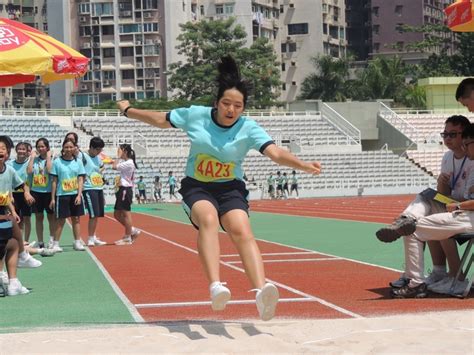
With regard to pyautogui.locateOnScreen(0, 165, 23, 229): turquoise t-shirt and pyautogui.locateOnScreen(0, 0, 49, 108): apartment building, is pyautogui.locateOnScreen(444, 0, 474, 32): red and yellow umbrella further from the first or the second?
pyautogui.locateOnScreen(0, 0, 49, 108): apartment building

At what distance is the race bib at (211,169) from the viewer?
752cm

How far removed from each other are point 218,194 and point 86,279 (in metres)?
3.95

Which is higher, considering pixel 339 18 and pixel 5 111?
pixel 339 18

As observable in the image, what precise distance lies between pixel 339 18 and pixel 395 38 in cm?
722

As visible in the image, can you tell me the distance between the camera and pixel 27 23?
9481 cm

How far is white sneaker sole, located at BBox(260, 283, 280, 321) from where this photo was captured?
6879 mm

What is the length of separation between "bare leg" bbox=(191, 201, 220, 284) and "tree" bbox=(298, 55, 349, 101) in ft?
230

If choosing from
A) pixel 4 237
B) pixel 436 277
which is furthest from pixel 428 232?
pixel 4 237

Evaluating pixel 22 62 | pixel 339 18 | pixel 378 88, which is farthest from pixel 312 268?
pixel 339 18

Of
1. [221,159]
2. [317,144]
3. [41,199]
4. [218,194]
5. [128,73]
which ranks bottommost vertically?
[317,144]

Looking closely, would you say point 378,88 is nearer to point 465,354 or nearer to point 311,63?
point 311,63

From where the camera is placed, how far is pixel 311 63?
9288 centimetres

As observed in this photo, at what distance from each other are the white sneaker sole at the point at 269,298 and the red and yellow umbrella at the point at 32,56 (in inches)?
178

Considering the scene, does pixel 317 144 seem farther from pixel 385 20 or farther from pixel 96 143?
pixel 385 20
